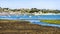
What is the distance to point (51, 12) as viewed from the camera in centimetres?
18025

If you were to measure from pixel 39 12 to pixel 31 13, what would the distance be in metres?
6.08

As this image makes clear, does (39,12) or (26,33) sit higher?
(26,33)

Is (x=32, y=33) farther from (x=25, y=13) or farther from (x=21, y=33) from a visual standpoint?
(x=25, y=13)

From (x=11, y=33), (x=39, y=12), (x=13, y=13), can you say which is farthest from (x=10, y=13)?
(x=11, y=33)

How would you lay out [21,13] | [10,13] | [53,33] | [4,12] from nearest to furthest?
[53,33] < [4,12] < [10,13] < [21,13]

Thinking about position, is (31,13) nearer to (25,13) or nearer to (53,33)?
(25,13)

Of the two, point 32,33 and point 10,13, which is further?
point 10,13

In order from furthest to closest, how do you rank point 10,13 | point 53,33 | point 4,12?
point 10,13 < point 4,12 < point 53,33

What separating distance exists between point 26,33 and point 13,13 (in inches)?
5667

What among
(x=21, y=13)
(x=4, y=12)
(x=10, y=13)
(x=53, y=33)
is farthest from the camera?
(x=21, y=13)

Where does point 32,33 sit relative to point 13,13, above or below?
above

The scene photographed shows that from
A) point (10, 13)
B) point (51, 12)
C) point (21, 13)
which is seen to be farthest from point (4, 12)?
point (51, 12)

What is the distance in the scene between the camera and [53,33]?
33.8 metres

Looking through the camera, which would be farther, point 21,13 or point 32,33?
point 21,13
